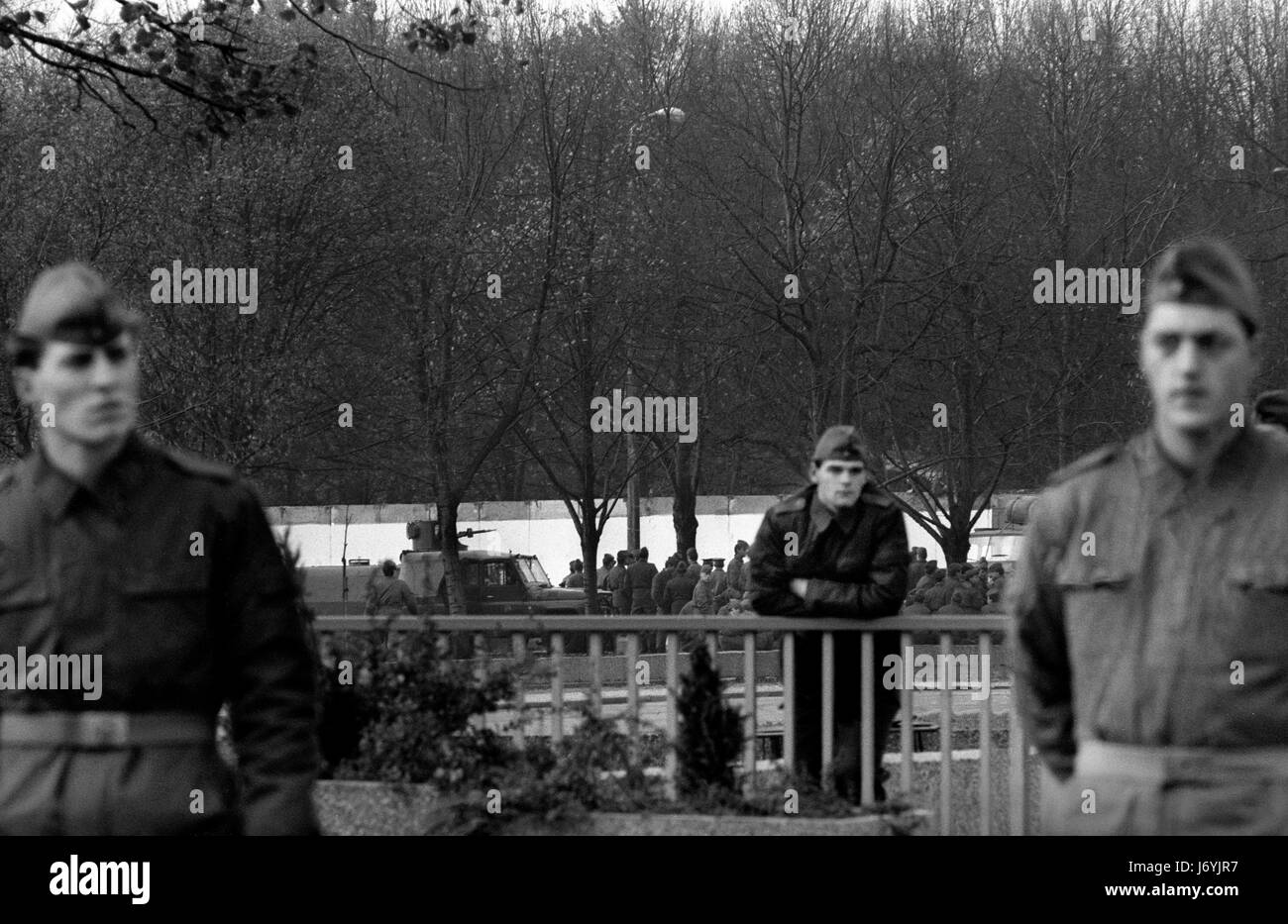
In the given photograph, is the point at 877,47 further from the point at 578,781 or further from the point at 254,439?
the point at 578,781

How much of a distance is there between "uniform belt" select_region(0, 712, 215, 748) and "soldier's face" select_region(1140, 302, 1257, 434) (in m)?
1.80

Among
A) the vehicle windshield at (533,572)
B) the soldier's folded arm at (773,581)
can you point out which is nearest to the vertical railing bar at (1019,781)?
the soldier's folded arm at (773,581)

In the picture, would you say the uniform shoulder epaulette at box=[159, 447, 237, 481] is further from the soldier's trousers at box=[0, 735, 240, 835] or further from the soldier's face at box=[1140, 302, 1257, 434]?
the soldier's face at box=[1140, 302, 1257, 434]

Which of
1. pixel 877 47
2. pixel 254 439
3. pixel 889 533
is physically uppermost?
pixel 877 47

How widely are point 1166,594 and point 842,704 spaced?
14.9ft

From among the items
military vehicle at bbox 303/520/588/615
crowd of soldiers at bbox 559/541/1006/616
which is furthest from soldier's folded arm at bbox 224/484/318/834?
military vehicle at bbox 303/520/588/615

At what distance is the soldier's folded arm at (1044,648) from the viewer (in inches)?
149

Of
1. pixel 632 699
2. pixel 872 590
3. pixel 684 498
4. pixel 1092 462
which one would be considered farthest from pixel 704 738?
pixel 684 498

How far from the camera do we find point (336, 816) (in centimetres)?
793

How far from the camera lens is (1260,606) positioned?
355 cm

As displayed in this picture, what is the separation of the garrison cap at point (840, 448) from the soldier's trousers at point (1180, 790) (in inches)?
185

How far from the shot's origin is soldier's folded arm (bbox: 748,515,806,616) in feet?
26.7
